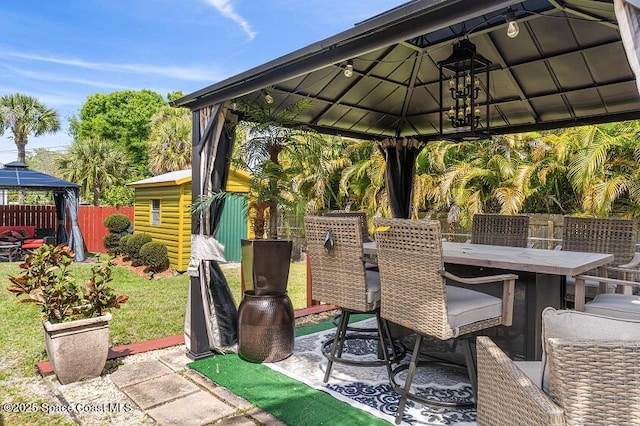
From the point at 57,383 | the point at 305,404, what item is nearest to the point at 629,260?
the point at 305,404

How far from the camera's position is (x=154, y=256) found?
9.55 meters

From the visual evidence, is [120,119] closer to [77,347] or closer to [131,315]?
[131,315]

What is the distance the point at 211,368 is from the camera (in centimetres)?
347

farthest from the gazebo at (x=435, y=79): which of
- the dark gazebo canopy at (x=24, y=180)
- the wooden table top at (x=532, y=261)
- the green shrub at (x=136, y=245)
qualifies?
the dark gazebo canopy at (x=24, y=180)

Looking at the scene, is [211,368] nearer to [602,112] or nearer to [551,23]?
[551,23]

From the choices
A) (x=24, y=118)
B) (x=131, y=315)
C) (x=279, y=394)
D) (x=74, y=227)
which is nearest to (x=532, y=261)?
(x=279, y=394)

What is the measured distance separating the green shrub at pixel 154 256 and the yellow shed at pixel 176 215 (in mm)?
245

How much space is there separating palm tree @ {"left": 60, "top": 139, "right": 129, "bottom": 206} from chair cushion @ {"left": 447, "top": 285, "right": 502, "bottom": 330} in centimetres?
1719

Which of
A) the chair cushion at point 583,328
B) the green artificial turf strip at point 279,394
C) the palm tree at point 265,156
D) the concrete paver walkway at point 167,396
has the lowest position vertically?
the concrete paver walkway at point 167,396

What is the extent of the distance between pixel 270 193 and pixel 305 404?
68.6 inches

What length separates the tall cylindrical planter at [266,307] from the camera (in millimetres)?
3557

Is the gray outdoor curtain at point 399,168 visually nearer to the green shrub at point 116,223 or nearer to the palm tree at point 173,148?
the green shrub at point 116,223

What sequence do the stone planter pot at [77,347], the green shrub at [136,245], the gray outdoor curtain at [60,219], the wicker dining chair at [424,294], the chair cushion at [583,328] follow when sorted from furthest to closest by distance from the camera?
the gray outdoor curtain at [60,219] → the green shrub at [136,245] → the stone planter pot at [77,347] → the wicker dining chair at [424,294] → the chair cushion at [583,328]

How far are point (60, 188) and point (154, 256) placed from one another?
3836 millimetres
